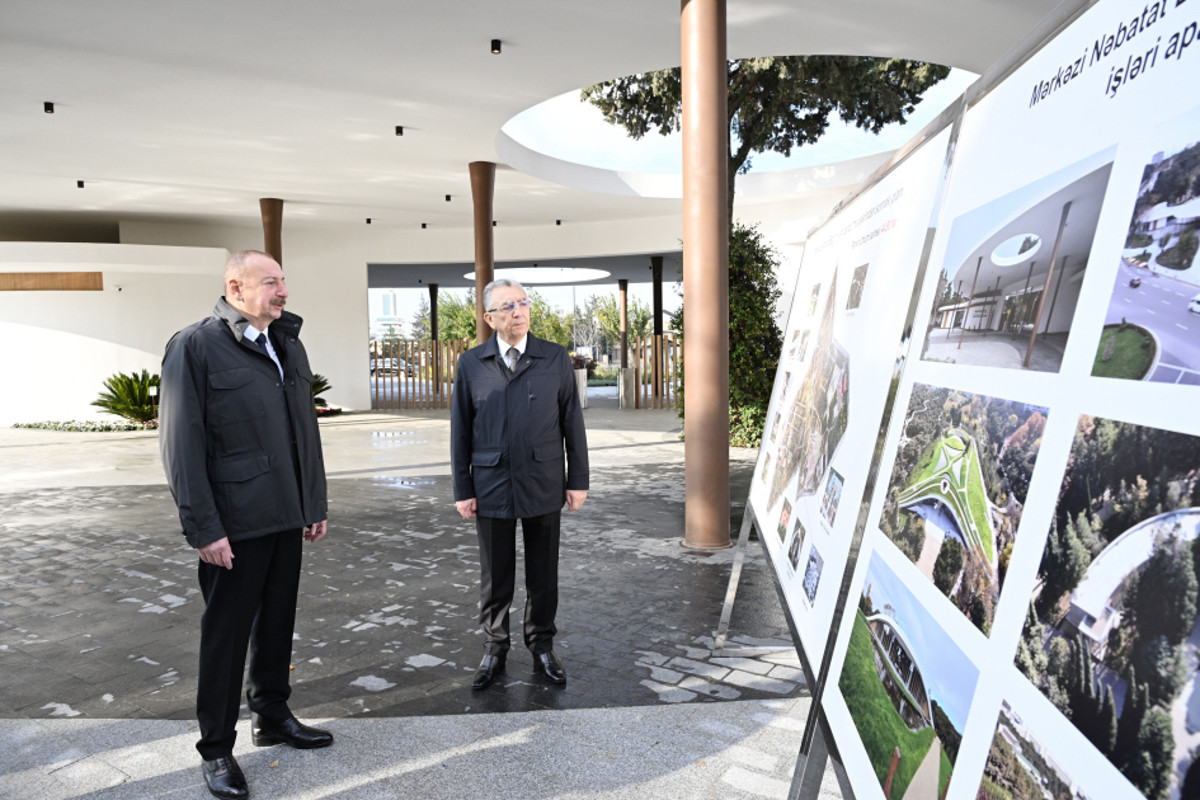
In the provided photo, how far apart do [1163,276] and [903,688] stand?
2.26 feet

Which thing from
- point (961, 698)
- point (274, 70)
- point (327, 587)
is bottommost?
point (327, 587)

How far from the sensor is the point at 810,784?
167 cm

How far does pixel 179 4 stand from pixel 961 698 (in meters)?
7.98

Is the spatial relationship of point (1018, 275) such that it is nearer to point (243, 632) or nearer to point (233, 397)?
point (233, 397)

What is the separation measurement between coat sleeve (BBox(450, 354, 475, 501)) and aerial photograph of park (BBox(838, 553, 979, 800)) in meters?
2.40

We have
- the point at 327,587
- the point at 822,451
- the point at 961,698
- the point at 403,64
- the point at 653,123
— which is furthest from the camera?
the point at 653,123

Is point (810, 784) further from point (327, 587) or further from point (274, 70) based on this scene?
point (274, 70)

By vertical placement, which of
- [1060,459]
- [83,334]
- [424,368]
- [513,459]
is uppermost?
[1060,459]

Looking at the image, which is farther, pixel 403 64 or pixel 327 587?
pixel 403 64

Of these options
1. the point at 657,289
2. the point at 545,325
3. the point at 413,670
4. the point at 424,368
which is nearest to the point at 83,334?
the point at 424,368

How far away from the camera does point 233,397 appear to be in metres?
2.90

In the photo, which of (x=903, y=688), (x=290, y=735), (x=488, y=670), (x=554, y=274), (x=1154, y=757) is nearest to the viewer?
(x=1154, y=757)

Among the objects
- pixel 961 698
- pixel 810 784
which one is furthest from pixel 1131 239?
pixel 810 784

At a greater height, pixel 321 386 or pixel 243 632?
pixel 243 632
